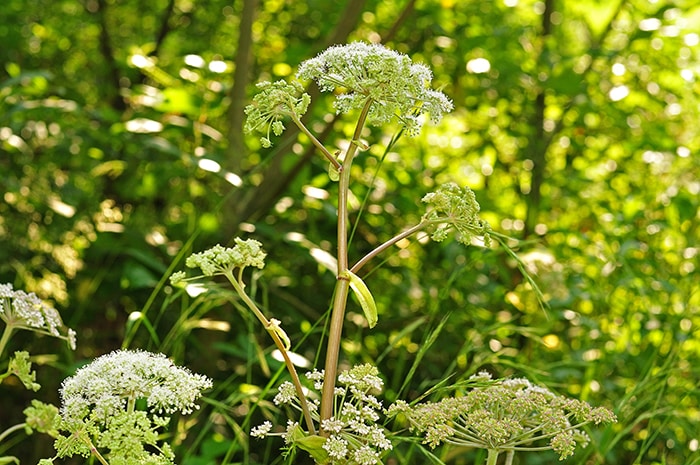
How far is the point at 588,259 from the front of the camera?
95.0 inches

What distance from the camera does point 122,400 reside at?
0.95m

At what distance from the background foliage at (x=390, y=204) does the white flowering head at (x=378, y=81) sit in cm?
100

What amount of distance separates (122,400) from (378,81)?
436 millimetres

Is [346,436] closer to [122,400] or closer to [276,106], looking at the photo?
[122,400]

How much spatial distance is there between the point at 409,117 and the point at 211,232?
1410 millimetres

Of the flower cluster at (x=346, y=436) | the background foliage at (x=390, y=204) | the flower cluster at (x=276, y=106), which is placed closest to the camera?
the flower cluster at (x=346, y=436)

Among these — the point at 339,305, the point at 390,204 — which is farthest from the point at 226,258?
the point at 390,204

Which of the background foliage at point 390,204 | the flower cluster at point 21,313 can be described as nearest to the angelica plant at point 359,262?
the flower cluster at point 21,313

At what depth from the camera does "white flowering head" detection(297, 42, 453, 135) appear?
3.07ft

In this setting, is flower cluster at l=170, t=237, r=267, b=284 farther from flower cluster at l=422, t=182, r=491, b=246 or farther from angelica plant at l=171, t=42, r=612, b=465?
flower cluster at l=422, t=182, r=491, b=246

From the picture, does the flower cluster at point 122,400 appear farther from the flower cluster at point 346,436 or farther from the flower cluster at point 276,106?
the flower cluster at point 276,106

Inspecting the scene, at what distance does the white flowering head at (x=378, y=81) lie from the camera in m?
0.94

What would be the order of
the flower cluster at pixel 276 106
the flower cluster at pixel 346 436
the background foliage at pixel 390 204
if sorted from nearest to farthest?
the flower cluster at pixel 346 436 < the flower cluster at pixel 276 106 < the background foliage at pixel 390 204

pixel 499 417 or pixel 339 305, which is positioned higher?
pixel 339 305
